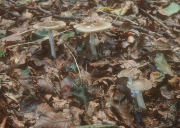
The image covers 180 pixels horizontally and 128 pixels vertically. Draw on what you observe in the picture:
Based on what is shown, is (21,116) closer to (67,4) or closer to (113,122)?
(113,122)

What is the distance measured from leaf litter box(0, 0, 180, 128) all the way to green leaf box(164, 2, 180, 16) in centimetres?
31

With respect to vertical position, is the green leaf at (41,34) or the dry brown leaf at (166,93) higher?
the green leaf at (41,34)

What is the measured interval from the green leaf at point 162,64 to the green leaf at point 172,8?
2.12m

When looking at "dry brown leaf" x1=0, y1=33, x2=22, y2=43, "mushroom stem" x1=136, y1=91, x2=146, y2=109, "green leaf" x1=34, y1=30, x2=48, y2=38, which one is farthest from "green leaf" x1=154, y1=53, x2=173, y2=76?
"dry brown leaf" x1=0, y1=33, x2=22, y2=43

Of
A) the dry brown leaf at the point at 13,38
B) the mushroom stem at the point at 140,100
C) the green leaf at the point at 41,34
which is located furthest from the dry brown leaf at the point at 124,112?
the dry brown leaf at the point at 13,38

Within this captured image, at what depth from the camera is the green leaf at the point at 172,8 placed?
5.19m

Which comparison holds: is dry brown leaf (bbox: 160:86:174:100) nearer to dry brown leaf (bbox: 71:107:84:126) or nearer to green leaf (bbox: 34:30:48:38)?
dry brown leaf (bbox: 71:107:84:126)

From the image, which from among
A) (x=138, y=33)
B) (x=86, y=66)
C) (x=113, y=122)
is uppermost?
(x=138, y=33)

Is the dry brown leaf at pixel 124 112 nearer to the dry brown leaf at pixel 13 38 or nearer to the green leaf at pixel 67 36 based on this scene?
the green leaf at pixel 67 36

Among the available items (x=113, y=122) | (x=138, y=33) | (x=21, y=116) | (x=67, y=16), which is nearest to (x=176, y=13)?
(x=138, y=33)

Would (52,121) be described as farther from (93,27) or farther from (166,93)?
(166,93)

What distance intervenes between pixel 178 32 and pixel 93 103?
2764 mm

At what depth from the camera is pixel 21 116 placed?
8.77 feet

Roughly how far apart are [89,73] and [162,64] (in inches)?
46.3
